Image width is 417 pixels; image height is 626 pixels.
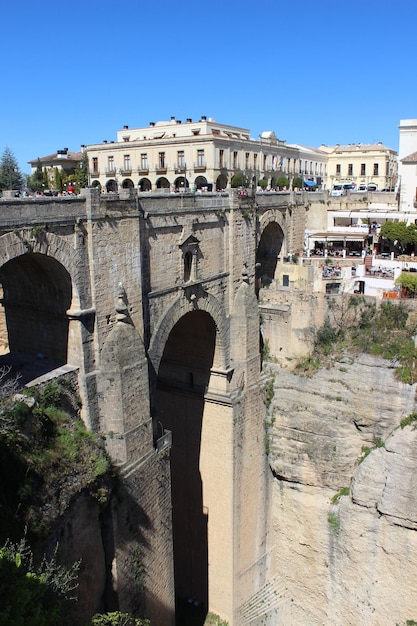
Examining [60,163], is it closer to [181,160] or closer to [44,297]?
[181,160]

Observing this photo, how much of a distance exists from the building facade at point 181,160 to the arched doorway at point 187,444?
1519 centimetres

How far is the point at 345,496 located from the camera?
1881 centimetres

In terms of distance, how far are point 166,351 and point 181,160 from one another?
18771 mm

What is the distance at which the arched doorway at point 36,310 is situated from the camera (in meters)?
12.3

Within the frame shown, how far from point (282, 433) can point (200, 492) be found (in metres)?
3.60

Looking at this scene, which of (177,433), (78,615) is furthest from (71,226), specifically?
(177,433)

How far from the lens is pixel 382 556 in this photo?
18.1 metres

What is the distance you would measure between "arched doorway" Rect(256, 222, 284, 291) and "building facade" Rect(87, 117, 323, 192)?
956cm

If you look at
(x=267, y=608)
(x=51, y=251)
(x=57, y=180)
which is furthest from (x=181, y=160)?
(x=267, y=608)

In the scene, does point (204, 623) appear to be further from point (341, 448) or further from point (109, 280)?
point (109, 280)

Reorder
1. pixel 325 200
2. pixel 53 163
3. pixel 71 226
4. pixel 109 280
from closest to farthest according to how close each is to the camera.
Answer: pixel 71 226 < pixel 109 280 < pixel 325 200 < pixel 53 163

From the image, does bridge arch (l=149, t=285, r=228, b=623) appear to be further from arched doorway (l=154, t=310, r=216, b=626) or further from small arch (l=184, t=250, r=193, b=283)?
small arch (l=184, t=250, r=193, b=283)

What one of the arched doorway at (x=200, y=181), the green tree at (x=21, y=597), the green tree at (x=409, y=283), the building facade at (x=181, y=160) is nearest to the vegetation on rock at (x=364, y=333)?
the green tree at (x=409, y=283)

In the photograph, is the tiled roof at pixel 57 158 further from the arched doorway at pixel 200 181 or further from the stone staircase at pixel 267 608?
the stone staircase at pixel 267 608
